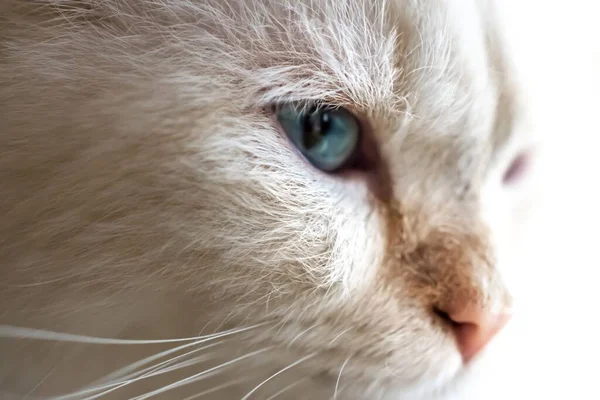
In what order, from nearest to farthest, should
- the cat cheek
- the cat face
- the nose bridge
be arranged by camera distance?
the cat face < the nose bridge < the cat cheek

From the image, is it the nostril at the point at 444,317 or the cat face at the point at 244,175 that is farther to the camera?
the nostril at the point at 444,317

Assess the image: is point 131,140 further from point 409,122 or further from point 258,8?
point 409,122

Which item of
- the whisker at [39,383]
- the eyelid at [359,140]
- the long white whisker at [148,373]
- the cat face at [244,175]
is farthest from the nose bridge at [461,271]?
the whisker at [39,383]

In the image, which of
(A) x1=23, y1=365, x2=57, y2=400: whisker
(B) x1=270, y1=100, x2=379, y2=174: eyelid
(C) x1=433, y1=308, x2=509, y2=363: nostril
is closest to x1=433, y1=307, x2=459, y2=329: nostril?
(C) x1=433, y1=308, x2=509, y2=363: nostril

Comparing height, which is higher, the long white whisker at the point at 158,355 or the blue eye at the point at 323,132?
the blue eye at the point at 323,132

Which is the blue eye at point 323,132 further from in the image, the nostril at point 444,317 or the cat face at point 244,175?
the nostril at point 444,317

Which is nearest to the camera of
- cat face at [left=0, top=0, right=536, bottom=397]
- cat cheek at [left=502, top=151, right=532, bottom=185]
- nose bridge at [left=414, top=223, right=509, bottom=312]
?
cat face at [left=0, top=0, right=536, bottom=397]

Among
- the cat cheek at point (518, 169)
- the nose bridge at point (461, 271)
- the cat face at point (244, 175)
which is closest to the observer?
the cat face at point (244, 175)

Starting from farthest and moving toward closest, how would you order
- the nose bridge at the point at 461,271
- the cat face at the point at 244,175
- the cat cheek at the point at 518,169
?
the cat cheek at the point at 518,169 → the nose bridge at the point at 461,271 → the cat face at the point at 244,175

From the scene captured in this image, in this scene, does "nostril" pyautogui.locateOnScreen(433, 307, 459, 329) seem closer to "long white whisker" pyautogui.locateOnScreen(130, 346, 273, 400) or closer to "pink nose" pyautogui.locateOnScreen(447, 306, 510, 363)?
"pink nose" pyautogui.locateOnScreen(447, 306, 510, 363)
